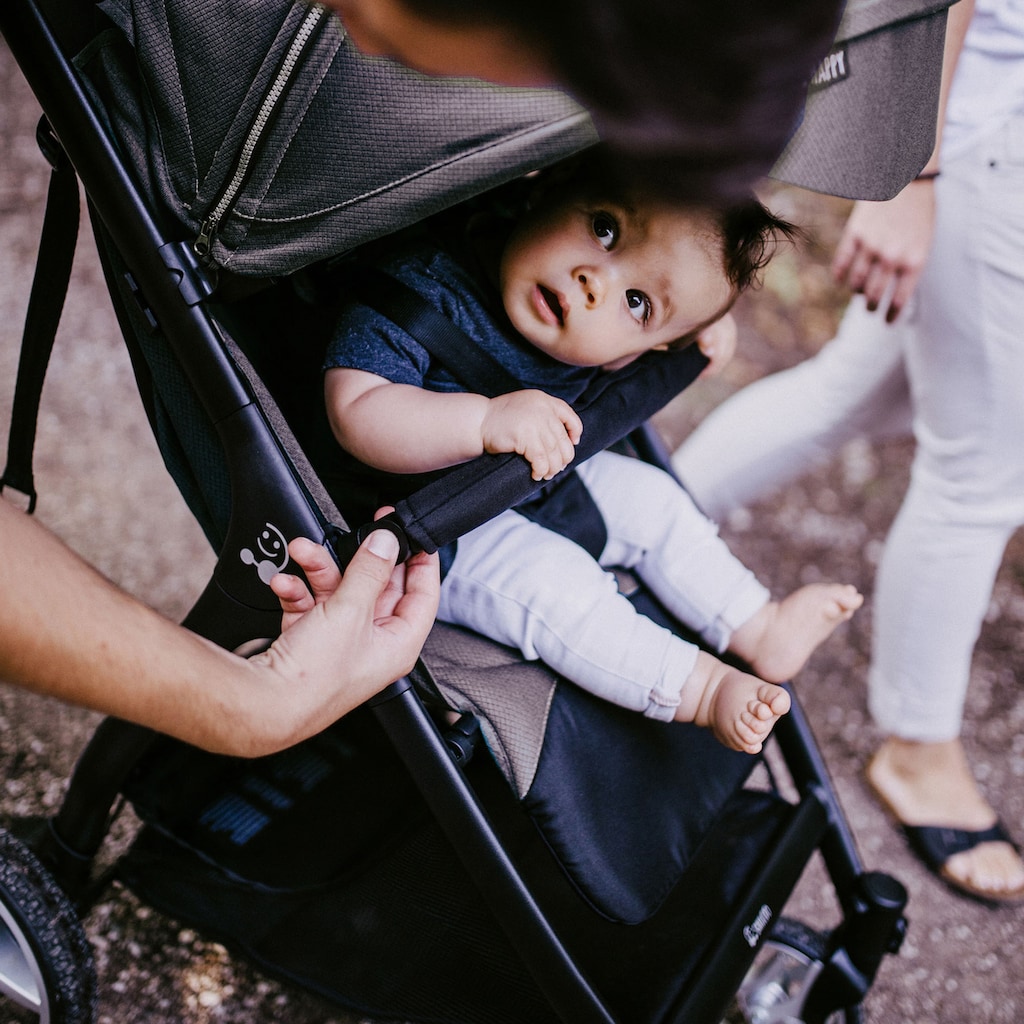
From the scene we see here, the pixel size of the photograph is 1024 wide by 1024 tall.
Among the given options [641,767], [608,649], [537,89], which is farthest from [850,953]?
[537,89]

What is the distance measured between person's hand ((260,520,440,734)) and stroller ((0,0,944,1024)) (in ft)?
0.12

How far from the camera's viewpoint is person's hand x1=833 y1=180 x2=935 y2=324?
4.01ft

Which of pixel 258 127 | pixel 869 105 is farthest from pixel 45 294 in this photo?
pixel 869 105

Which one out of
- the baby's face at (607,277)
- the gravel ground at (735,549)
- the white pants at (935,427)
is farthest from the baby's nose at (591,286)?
the gravel ground at (735,549)

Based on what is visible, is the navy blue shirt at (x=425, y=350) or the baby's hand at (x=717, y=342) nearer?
the navy blue shirt at (x=425, y=350)

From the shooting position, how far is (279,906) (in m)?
1.17

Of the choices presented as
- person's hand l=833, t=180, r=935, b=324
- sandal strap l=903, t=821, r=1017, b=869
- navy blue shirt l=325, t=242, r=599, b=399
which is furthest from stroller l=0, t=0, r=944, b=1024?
sandal strap l=903, t=821, r=1017, b=869

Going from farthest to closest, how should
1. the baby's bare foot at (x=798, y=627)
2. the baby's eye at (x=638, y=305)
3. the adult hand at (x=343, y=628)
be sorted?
the baby's bare foot at (x=798, y=627) < the baby's eye at (x=638, y=305) < the adult hand at (x=343, y=628)

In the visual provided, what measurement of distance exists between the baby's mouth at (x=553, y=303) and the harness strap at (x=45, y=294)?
0.48 m

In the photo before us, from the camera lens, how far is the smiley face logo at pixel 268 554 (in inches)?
33.8

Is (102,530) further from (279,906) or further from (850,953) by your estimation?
(850,953)

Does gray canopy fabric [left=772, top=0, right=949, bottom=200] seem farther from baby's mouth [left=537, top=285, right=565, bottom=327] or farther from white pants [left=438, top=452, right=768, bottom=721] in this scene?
white pants [left=438, top=452, right=768, bottom=721]

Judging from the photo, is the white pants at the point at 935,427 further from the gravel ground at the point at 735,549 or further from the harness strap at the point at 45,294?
the harness strap at the point at 45,294

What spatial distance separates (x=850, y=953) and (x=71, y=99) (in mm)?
1317
